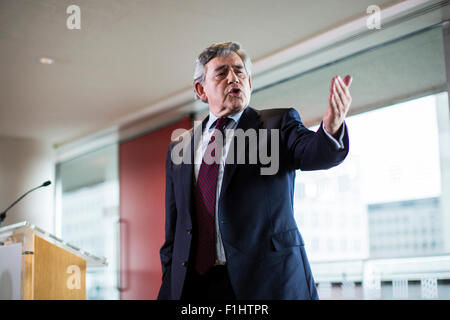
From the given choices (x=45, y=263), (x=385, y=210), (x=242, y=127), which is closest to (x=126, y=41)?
(x=45, y=263)

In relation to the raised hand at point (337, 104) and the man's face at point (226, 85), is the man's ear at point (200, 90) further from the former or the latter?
the raised hand at point (337, 104)

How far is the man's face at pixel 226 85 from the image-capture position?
65.7 inches

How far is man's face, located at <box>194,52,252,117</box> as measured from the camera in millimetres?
1670

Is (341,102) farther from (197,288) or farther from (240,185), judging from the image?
(197,288)

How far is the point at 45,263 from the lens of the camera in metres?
3.44

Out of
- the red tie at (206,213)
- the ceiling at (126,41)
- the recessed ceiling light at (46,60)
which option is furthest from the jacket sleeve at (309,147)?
the recessed ceiling light at (46,60)

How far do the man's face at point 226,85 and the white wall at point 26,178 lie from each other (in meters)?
5.65

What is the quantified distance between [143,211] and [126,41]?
8.19 feet

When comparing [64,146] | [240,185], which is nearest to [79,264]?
[240,185]

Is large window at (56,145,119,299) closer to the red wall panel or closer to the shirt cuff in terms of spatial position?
the red wall panel

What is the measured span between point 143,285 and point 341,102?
5.33 m

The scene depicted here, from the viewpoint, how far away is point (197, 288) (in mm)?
1519

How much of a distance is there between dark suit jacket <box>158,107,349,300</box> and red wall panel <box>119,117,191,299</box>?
456cm

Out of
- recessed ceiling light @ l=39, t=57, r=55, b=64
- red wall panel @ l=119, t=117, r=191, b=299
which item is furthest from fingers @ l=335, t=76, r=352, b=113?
red wall panel @ l=119, t=117, r=191, b=299
